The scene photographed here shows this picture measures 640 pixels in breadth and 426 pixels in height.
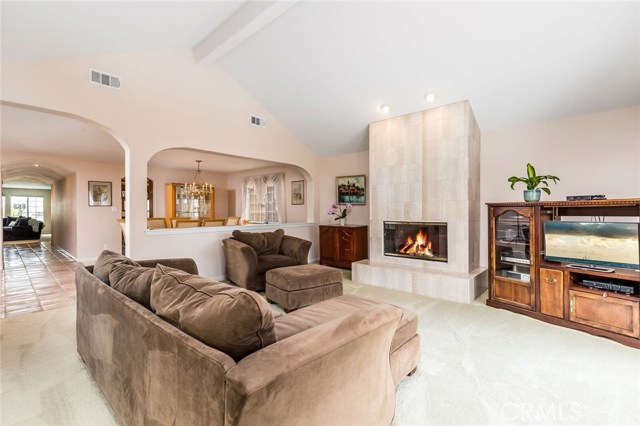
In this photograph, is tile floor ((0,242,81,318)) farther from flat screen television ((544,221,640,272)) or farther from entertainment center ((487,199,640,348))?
flat screen television ((544,221,640,272))

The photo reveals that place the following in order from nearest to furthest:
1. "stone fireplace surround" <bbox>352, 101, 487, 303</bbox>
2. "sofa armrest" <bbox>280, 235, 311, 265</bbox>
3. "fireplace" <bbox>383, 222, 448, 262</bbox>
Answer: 1. "stone fireplace surround" <bbox>352, 101, 487, 303</bbox>
2. "fireplace" <bbox>383, 222, 448, 262</bbox>
3. "sofa armrest" <bbox>280, 235, 311, 265</bbox>

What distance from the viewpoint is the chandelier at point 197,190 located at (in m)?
7.67

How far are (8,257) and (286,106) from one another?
748cm

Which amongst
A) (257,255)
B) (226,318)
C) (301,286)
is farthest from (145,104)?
(226,318)

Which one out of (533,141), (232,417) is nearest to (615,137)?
(533,141)

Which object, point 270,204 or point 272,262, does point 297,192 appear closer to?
point 270,204

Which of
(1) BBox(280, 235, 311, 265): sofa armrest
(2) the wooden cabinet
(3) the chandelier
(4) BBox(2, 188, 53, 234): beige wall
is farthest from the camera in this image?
(4) BBox(2, 188, 53, 234): beige wall

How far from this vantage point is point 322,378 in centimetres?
113

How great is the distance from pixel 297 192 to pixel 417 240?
369 centimetres

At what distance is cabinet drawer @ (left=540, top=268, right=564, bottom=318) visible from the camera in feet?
10.0

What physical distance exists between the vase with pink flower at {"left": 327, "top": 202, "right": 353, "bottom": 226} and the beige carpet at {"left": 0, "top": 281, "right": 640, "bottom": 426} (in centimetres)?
319

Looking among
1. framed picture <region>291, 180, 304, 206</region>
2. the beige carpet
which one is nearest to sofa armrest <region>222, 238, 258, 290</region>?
the beige carpet

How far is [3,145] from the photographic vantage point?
5461 millimetres

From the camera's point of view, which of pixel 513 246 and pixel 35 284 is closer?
pixel 513 246
